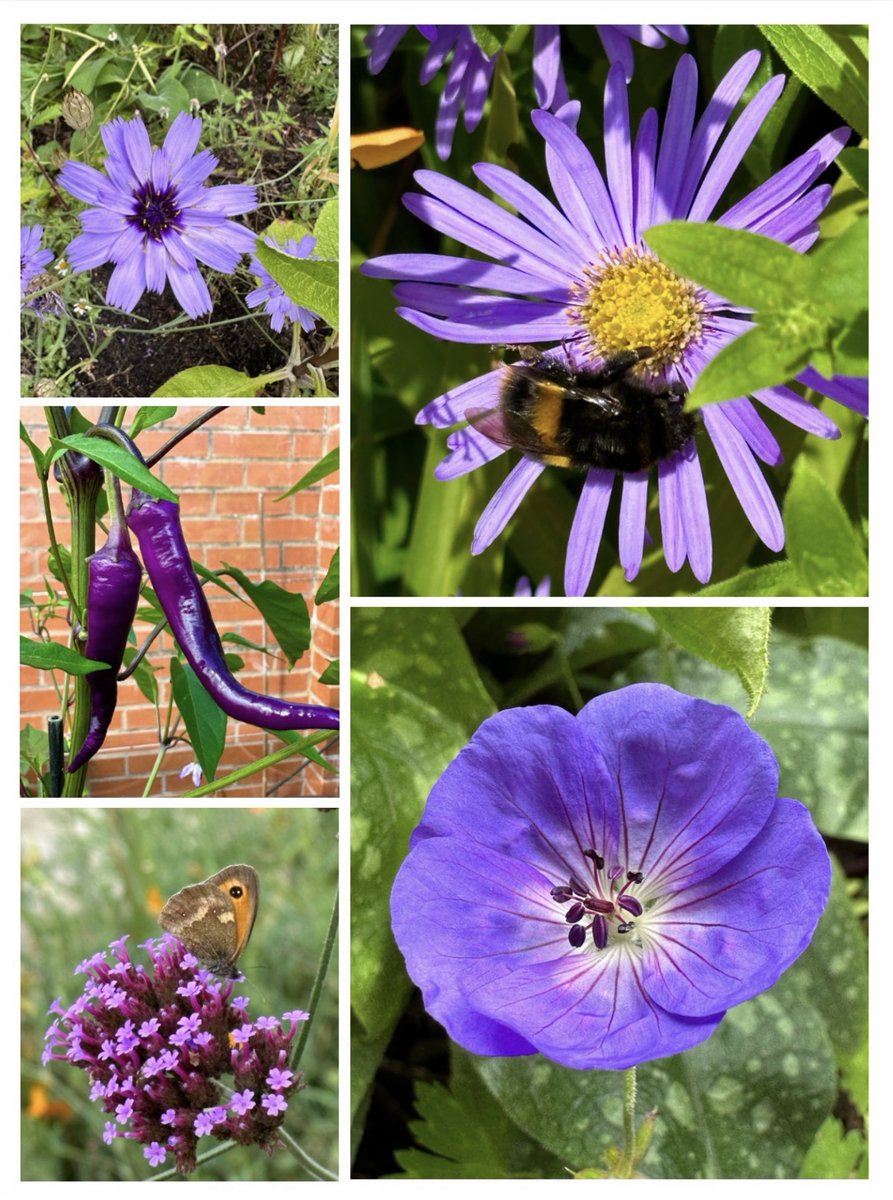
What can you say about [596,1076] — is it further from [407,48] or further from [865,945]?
[407,48]

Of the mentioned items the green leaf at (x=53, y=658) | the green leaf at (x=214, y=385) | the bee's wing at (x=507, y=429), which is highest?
the green leaf at (x=214, y=385)

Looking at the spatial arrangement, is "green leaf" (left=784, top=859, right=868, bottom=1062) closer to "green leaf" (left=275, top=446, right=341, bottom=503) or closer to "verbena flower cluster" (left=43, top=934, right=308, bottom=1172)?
"verbena flower cluster" (left=43, top=934, right=308, bottom=1172)

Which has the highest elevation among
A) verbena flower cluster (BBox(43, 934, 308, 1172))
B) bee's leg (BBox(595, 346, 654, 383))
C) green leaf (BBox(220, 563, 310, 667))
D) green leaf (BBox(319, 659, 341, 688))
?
bee's leg (BBox(595, 346, 654, 383))

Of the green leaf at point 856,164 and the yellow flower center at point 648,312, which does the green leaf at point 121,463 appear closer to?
the yellow flower center at point 648,312

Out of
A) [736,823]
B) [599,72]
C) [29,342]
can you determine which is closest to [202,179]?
[29,342]

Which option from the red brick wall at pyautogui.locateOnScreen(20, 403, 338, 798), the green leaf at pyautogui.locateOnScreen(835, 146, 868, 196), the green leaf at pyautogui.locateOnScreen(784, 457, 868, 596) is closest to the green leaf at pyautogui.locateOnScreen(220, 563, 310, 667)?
the red brick wall at pyautogui.locateOnScreen(20, 403, 338, 798)

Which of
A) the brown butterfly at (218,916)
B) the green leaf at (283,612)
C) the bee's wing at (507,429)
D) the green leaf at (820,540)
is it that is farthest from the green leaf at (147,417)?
the green leaf at (820,540)

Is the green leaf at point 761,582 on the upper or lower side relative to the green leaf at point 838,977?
upper

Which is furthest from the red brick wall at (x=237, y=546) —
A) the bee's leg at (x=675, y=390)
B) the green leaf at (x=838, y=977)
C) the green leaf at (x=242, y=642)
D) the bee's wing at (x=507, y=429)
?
the green leaf at (x=838, y=977)

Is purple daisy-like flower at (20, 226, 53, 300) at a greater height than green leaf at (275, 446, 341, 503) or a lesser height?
greater

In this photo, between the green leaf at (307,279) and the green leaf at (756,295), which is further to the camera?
the green leaf at (307,279)
